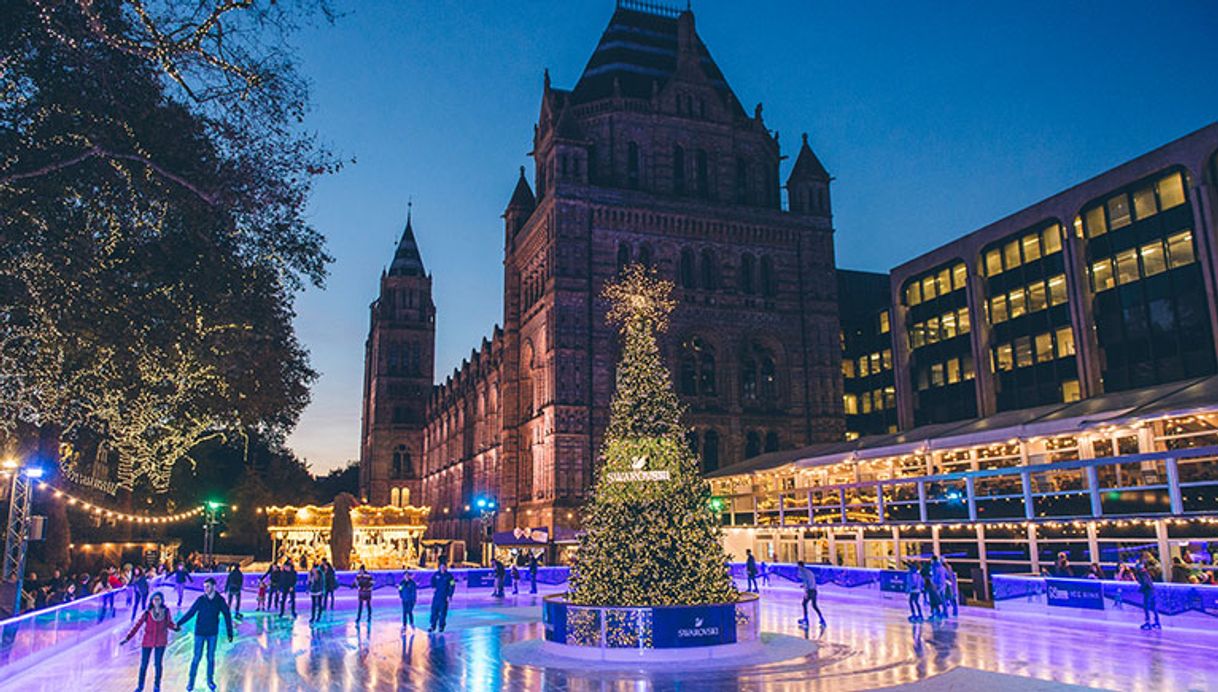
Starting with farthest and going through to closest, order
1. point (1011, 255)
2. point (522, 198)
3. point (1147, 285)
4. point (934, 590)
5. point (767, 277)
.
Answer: point (522, 198), point (767, 277), point (1011, 255), point (1147, 285), point (934, 590)

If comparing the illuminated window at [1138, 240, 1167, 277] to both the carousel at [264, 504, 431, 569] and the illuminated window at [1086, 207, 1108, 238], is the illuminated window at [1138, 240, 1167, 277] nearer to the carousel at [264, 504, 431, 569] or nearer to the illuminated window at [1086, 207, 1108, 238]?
the illuminated window at [1086, 207, 1108, 238]

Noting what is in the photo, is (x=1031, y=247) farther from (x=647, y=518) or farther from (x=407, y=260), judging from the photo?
(x=407, y=260)

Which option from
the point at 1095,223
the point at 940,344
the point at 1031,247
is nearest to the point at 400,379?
the point at 940,344

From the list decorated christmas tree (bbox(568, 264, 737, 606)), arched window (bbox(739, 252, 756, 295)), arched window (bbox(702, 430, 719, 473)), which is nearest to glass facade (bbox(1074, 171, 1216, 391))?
arched window (bbox(739, 252, 756, 295))

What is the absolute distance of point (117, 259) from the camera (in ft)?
57.6

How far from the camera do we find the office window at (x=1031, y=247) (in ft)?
146

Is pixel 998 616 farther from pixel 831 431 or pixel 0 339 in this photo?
pixel 831 431

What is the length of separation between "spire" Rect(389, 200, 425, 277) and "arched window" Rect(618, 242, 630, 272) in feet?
190

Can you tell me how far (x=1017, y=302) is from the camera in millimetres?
45875

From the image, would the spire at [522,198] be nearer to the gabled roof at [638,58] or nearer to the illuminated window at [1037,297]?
the gabled roof at [638,58]

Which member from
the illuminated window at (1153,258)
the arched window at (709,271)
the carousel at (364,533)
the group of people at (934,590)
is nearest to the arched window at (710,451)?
the arched window at (709,271)

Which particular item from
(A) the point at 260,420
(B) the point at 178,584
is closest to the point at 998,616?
(B) the point at 178,584

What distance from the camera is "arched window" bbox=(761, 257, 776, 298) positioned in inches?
2349

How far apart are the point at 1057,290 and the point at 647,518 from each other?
33.9 m
